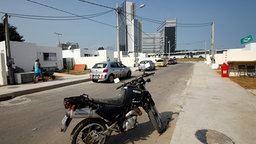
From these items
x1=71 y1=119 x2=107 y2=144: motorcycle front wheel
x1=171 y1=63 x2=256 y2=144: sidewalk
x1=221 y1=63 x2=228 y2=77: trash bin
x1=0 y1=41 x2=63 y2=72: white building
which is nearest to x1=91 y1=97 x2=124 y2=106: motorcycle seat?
x1=71 y1=119 x2=107 y2=144: motorcycle front wheel

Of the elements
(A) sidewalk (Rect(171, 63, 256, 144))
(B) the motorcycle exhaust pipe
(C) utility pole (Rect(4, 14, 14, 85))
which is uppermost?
(C) utility pole (Rect(4, 14, 14, 85))

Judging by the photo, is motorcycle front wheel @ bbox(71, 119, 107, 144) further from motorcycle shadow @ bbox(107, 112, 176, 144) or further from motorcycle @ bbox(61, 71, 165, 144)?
motorcycle shadow @ bbox(107, 112, 176, 144)

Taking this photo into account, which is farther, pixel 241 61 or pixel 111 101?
pixel 241 61

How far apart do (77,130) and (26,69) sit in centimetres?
1926

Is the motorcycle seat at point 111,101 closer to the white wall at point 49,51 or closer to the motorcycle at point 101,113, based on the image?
the motorcycle at point 101,113

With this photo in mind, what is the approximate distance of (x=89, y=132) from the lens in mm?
2764

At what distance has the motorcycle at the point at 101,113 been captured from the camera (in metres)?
2.66

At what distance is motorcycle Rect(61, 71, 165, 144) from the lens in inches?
105

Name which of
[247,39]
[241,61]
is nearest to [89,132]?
[241,61]

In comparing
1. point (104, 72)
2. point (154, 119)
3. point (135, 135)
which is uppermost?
point (104, 72)

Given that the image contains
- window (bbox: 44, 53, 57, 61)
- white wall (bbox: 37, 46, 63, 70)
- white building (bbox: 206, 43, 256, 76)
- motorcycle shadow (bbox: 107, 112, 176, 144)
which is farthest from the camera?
window (bbox: 44, 53, 57, 61)

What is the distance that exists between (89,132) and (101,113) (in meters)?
0.44


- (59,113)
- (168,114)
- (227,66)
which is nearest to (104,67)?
(59,113)

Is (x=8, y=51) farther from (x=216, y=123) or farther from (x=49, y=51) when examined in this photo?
(x=216, y=123)
